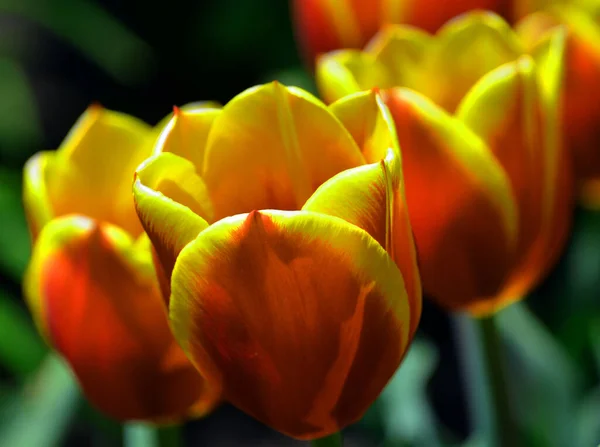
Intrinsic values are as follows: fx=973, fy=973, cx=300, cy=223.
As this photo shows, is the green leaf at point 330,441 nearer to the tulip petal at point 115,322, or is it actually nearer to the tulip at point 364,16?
the tulip petal at point 115,322

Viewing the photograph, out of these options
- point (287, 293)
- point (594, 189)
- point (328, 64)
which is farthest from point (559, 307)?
point (287, 293)

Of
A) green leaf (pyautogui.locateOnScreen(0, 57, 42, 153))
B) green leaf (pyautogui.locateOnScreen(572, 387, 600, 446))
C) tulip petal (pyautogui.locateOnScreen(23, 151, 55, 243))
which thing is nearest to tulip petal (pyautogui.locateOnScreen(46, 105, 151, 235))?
tulip petal (pyautogui.locateOnScreen(23, 151, 55, 243))

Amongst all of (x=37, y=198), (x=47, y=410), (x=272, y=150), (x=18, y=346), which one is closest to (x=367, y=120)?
(x=272, y=150)

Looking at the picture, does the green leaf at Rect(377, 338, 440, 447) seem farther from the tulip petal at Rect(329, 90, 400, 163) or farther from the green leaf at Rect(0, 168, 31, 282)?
the green leaf at Rect(0, 168, 31, 282)

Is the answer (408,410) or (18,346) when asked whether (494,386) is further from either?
(18,346)

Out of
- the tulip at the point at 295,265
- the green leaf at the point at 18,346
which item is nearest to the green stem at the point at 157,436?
the tulip at the point at 295,265

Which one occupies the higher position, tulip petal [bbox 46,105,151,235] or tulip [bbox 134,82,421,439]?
tulip [bbox 134,82,421,439]
